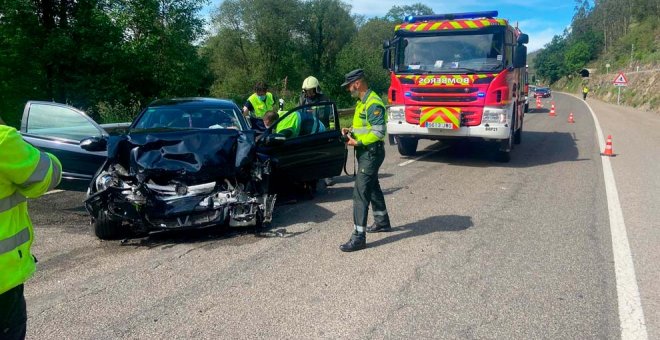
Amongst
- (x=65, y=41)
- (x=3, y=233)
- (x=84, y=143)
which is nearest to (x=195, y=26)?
(x=65, y=41)

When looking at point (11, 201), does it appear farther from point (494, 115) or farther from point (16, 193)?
point (494, 115)

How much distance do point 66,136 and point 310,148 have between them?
311cm

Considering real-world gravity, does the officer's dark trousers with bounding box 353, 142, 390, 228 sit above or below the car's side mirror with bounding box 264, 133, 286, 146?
below

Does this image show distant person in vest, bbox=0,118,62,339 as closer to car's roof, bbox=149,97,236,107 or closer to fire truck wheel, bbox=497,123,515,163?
car's roof, bbox=149,97,236,107

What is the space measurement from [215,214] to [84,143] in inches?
69.9

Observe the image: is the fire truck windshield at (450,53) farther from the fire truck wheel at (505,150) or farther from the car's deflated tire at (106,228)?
the car's deflated tire at (106,228)

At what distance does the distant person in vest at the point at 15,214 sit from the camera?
206 cm

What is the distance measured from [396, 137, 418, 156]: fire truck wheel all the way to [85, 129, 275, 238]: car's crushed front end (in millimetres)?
6303

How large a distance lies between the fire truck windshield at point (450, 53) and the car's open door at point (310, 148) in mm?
3666

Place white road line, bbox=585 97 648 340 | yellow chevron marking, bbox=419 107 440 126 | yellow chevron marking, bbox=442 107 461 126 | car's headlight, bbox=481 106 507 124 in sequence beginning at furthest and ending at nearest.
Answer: yellow chevron marking, bbox=419 107 440 126 → yellow chevron marking, bbox=442 107 461 126 → car's headlight, bbox=481 106 507 124 → white road line, bbox=585 97 648 340

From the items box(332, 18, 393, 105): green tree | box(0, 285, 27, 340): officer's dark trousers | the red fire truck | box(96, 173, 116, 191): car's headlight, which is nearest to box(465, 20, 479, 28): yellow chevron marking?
the red fire truck

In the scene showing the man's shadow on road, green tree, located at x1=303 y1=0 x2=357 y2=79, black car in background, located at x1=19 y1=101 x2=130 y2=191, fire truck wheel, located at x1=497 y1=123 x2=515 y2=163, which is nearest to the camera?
the man's shadow on road

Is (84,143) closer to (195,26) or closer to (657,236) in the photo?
(657,236)

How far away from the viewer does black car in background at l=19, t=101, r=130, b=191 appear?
6.12m
